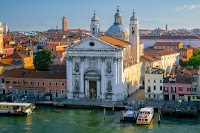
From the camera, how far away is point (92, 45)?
2102 cm

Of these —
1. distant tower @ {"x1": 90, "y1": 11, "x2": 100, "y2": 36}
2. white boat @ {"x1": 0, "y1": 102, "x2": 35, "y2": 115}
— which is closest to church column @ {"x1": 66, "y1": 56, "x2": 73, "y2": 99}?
white boat @ {"x1": 0, "y1": 102, "x2": 35, "y2": 115}

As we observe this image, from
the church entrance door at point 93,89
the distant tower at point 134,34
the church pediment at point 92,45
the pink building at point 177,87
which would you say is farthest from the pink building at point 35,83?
the pink building at point 177,87

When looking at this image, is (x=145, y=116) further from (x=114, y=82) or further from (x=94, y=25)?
(x=94, y=25)

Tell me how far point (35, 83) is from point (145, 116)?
24.7ft

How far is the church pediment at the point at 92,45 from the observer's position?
814 inches

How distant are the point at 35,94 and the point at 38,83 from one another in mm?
587

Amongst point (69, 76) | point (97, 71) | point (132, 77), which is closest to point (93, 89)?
point (97, 71)

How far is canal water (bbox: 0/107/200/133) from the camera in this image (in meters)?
16.2

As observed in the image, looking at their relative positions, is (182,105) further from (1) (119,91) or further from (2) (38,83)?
(2) (38,83)

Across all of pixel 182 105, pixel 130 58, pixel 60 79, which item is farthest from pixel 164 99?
pixel 60 79

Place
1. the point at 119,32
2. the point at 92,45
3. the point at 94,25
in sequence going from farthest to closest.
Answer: the point at 119,32 → the point at 94,25 → the point at 92,45

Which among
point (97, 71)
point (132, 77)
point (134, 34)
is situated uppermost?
point (134, 34)

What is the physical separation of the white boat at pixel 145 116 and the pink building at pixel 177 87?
2.56 metres

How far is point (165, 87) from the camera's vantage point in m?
20.5
